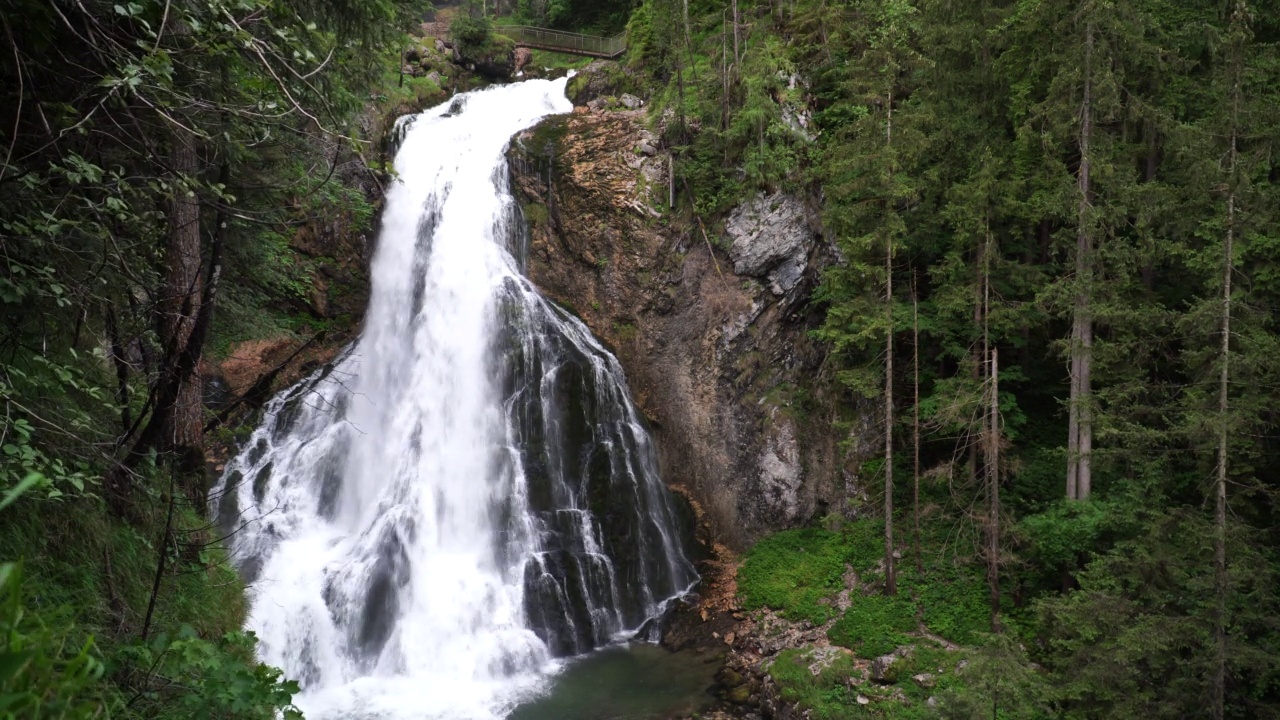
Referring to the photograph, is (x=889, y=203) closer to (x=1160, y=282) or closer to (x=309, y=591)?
(x=1160, y=282)

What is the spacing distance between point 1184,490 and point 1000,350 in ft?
14.7

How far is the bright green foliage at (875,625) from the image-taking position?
11.6 meters

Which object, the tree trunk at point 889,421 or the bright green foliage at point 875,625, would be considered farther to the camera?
the tree trunk at point 889,421

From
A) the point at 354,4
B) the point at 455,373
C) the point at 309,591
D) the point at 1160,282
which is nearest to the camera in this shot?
the point at 354,4

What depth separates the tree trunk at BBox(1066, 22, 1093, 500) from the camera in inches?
434

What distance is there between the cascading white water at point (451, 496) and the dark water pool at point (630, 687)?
1.65ft

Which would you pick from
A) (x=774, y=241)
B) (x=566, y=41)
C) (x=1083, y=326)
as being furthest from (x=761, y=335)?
(x=566, y=41)

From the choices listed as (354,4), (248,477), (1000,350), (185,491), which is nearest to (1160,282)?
(1000,350)

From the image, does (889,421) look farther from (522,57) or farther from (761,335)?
(522,57)

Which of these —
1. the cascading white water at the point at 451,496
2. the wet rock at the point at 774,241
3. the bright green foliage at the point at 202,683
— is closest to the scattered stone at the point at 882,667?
the cascading white water at the point at 451,496

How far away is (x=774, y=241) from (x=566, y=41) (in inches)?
795

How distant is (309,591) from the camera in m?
12.4

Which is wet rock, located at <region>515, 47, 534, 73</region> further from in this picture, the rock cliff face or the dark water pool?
the dark water pool

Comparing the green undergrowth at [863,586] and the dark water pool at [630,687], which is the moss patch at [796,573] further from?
the dark water pool at [630,687]
